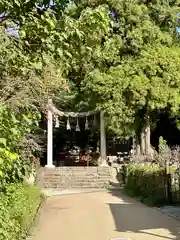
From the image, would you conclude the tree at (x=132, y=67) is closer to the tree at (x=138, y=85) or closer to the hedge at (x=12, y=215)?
the tree at (x=138, y=85)

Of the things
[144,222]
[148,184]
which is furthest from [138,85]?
[144,222]

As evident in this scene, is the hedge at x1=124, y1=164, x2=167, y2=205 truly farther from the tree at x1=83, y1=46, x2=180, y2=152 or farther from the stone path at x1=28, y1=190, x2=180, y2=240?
the tree at x1=83, y1=46, x2=180, y2=152

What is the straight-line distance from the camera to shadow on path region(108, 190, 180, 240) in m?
10.5

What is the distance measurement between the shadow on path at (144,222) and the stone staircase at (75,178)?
34.6 ft

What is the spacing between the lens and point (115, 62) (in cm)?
2747

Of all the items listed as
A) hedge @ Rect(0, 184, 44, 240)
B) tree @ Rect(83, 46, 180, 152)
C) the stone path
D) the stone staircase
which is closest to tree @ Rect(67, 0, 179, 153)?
tree @ Rect(83, 46, 180, 152)

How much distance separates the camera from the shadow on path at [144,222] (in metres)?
10.5

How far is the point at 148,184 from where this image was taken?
1908 cm

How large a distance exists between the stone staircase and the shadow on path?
34.6ft

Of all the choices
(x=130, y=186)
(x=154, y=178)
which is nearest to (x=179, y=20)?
(x=130, y=186)

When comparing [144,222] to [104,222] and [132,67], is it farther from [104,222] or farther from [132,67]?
[132,67]

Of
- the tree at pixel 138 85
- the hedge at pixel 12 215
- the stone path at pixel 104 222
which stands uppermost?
the tree at pixel 138 85

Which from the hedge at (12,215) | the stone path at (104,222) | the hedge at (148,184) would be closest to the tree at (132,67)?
the hedge at (148,184)

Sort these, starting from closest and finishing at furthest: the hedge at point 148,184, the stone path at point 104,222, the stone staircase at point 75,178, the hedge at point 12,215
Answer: the hedge at point 12,215, the stone path at point 104,222, the hedge at point 148,184, the stone staircase at point 75,178
